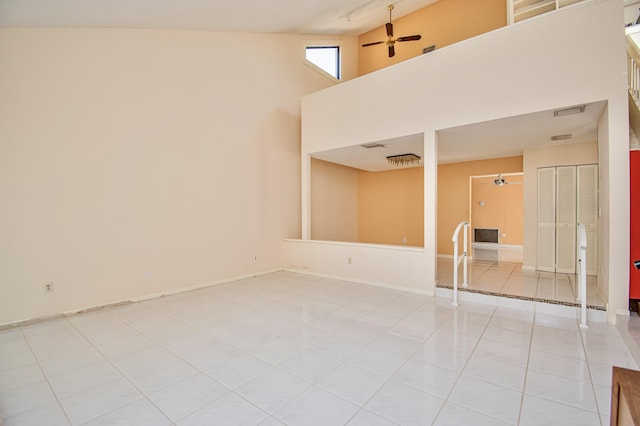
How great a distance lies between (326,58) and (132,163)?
5821mm

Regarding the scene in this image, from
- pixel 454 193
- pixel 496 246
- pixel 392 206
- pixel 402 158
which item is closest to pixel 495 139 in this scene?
pixel 402 158

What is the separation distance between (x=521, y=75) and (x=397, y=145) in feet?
7.22

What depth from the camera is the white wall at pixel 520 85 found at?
3.21 meters

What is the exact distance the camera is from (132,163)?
4.25 m

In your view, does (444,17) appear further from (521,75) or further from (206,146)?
(206,146)

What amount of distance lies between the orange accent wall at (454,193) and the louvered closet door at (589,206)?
1734 mm

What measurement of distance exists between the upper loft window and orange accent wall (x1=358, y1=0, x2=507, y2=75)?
99 centimetres

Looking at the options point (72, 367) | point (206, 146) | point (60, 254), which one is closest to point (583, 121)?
point (206, 146)

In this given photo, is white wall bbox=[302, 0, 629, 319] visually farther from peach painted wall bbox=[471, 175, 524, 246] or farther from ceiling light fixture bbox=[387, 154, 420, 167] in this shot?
peach painted wall bbox=[471, 175, 524, 246]

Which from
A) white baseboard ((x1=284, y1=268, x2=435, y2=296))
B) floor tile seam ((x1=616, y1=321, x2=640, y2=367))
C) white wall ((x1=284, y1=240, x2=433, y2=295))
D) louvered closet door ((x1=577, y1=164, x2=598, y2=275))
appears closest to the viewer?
floor tile seam ((x1=616, y1=321, x2=640, y2=367))

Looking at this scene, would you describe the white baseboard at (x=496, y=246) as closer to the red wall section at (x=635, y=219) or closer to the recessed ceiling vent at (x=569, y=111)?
the red wall section at (x=635, y=219)

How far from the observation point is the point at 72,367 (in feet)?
7.93

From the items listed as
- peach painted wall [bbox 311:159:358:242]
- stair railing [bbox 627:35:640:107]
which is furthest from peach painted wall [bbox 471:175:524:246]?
stair railing [bbox 627:35:640:107]

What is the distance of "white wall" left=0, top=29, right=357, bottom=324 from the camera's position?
11.3 feet
